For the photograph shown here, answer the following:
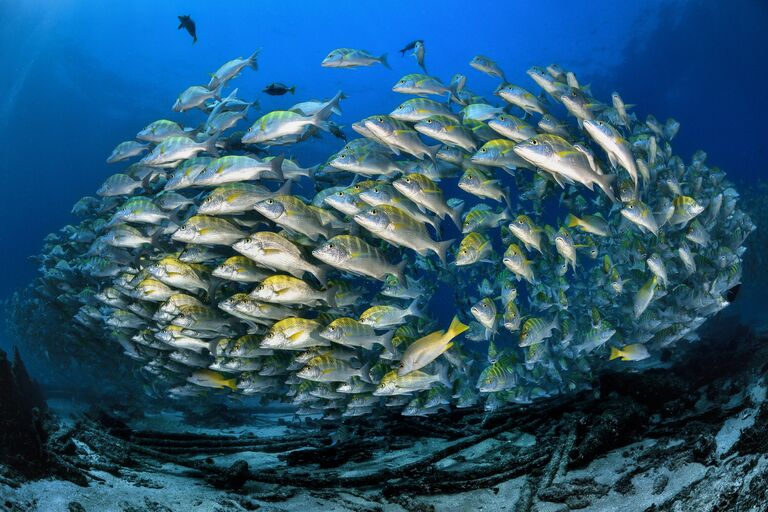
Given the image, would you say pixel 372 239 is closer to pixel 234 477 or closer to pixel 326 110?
pixel 326 110

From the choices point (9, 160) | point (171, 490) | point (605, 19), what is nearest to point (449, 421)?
point (171, 490)

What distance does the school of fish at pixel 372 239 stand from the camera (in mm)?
5180

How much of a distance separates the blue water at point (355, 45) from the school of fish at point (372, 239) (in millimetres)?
25660

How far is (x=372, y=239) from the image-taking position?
655cm

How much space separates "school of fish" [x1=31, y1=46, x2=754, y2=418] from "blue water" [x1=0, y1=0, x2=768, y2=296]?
25.7m

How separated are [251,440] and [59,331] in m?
10.2

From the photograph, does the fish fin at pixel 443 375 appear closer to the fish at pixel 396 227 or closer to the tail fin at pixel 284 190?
the fish at pixel 396 227

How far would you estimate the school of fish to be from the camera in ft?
17.0

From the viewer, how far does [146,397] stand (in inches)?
533

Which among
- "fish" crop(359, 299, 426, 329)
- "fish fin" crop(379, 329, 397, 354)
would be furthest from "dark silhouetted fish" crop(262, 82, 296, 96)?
"fish fin" crop(379, 329, 397, 354)

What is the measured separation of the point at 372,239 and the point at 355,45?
36489mm

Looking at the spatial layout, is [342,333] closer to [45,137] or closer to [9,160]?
[45,137]

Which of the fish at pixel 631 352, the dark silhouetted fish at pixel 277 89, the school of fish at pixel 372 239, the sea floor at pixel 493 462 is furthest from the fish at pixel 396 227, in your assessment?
the dark silhouetted fish at pixel 277 89

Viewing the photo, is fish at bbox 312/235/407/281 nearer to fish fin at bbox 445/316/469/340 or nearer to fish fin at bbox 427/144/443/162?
fish fin at bbox 445/316/469/340
